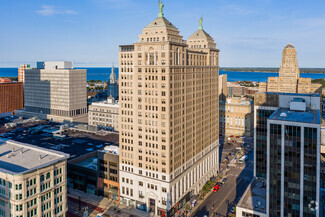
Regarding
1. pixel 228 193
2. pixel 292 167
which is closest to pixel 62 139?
pixel 228 193

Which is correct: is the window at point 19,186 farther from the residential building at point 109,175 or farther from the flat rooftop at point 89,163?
the flat rooftop at point 89,163

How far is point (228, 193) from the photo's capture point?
113312 millimetres

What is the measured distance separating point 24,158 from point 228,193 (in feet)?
245

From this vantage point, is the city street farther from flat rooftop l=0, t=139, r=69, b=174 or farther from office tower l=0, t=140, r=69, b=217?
flat rooftop l=0, t=139, r=69, b=174

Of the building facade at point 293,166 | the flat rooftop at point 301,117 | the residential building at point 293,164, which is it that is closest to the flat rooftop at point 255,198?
the residential building at point 293,164

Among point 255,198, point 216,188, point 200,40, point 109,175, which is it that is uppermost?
point 200,40

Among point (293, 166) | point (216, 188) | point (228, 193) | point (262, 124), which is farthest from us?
point (216, 188)

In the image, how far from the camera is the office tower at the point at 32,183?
6731 centimetres

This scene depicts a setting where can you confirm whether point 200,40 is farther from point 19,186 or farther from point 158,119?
point 19,186

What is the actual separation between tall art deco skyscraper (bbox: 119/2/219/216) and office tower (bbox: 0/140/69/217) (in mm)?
27888

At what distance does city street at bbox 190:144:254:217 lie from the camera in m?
99.7

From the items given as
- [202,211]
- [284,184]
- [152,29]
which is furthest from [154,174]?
[152,29]

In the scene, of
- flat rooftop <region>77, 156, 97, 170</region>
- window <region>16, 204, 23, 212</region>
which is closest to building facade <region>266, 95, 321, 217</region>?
window <region>16, 204, 23, 212</region>

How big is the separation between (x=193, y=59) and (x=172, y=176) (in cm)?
4395
